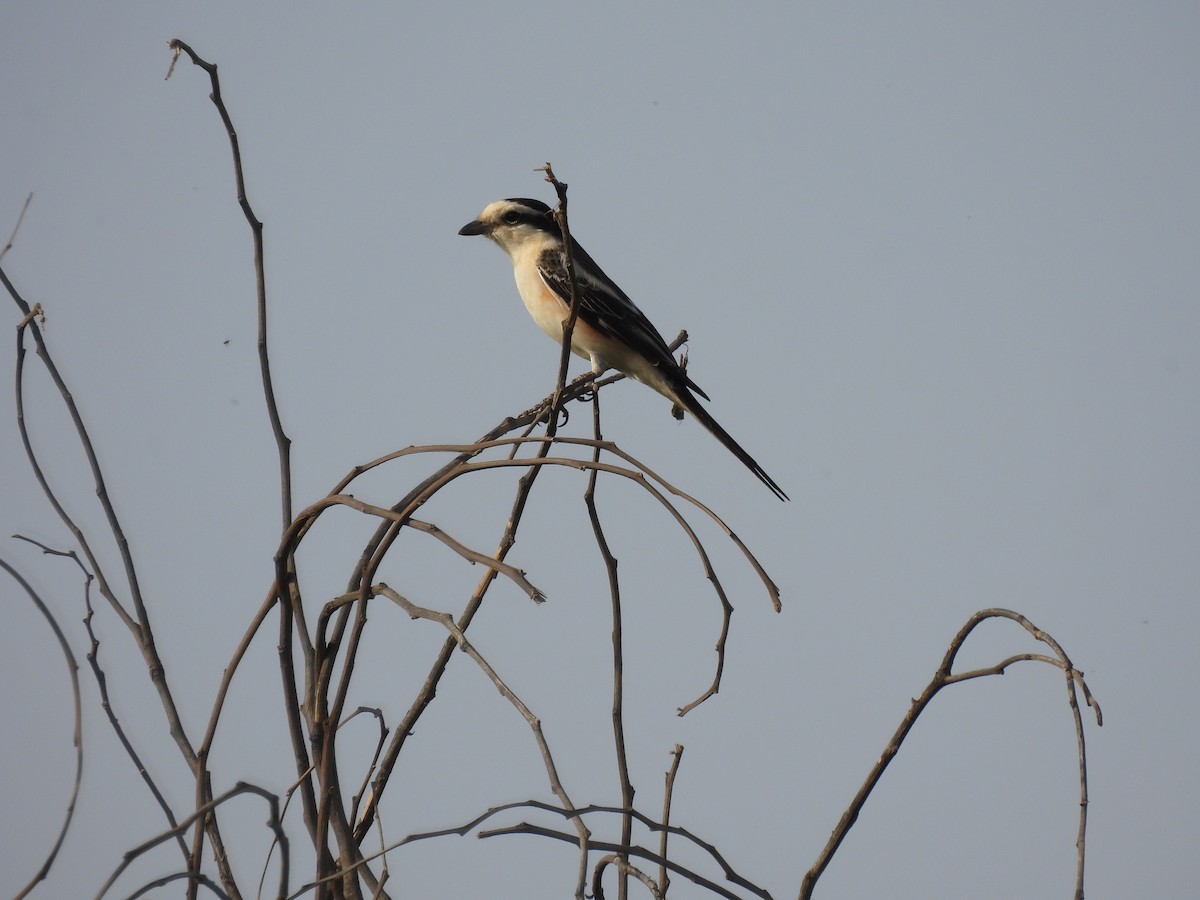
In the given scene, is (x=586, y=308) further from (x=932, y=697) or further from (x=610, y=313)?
(x=932, y=697)

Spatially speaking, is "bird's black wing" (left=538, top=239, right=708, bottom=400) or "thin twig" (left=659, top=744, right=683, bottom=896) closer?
"thin twig" (left=659, top=744, right=683, bottom=896)

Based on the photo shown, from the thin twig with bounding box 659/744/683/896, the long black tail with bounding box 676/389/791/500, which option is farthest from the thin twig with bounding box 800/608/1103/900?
the long black tail with bounding box 676/389/791/500

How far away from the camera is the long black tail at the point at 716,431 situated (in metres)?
4.82

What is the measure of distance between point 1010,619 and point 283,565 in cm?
105

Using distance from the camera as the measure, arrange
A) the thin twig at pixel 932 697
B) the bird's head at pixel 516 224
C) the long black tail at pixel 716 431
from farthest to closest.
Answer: the bird's head at pixel 516 224
the long black tail at pixel 716 431
the thin twig at pixel 932 697

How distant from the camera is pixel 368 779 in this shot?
1.94 m

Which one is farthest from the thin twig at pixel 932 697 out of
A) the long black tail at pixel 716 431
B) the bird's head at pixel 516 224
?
the bird's head at pixel 516 224

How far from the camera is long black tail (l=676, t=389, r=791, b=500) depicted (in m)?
4.82

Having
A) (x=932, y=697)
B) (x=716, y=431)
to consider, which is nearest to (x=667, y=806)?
(x=932, y=697)

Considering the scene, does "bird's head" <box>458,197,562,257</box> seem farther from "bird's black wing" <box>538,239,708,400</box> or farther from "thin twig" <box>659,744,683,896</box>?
"thin twig" <box>659,744,683,896</box>

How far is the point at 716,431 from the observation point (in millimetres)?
5395

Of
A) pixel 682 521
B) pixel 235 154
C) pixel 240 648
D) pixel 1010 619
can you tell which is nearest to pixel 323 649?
pixel 240 648

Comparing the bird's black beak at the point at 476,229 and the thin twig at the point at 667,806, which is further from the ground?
the bird's black beak at the point at 476,229

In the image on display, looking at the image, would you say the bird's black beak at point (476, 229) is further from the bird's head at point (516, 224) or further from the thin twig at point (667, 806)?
the thin twig at point (667, 806)
